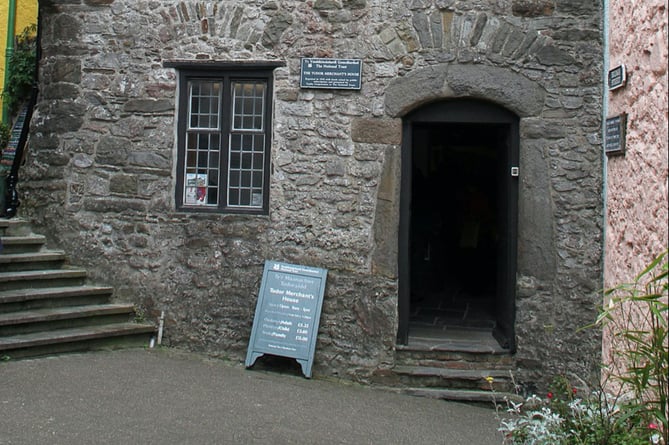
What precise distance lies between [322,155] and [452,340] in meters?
2.27

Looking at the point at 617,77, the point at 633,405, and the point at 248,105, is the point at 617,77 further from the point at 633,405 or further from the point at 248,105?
the point at 248,105

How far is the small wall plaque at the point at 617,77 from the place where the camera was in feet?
15.2

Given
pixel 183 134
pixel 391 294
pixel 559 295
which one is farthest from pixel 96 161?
pixel 559 295

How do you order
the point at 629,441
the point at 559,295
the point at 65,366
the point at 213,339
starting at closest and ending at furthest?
the point at 629,441 < the point at 65,366 < the point at 559,295 < the point at 213,339

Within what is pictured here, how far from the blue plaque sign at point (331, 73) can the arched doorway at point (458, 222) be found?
0.65 m

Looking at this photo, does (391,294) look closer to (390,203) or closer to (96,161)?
(390,203)

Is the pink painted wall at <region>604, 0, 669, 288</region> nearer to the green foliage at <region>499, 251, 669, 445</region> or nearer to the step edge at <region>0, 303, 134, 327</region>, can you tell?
the green foliage at <region>499, 251, 669, 445</region>

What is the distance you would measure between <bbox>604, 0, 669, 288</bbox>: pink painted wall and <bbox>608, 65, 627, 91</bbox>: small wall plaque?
0.05 metres

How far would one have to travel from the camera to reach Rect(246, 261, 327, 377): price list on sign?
6281 millimetres

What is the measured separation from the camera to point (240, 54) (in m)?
6.62

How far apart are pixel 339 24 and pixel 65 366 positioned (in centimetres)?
404

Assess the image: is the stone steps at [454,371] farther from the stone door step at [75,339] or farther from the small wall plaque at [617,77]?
the small wall plaque at [617,77]

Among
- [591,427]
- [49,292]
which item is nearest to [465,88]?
[591,427]

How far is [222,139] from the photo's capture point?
266 inches
